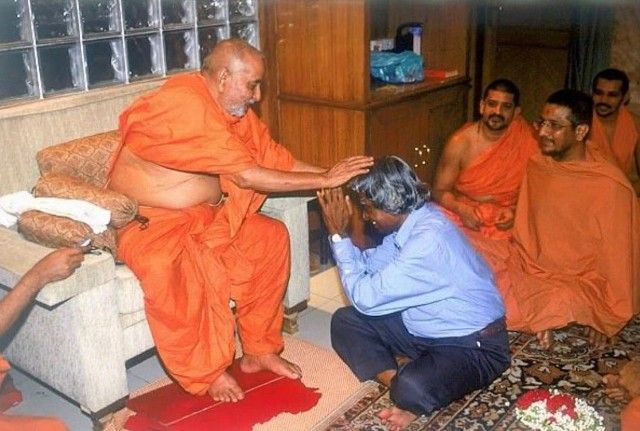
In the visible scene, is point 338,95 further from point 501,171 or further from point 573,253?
point 573,253

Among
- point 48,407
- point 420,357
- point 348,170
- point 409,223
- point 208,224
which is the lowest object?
point 48,407

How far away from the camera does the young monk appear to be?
3.88m

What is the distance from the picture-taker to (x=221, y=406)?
106 inches

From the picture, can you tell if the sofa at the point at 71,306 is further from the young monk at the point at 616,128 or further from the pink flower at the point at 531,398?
the young monk at the point at 616,128

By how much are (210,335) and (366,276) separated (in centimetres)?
66

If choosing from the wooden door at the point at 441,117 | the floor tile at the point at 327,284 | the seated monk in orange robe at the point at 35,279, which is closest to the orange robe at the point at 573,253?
the floor tile at the point at 327,284

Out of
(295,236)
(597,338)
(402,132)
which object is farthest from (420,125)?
(597,338)

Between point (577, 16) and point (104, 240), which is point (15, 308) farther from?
point (577, 16)

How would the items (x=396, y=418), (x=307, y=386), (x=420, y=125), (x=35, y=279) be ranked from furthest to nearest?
(x=420, y=125)
(x=307, y=386)
(x=396, y=418)
(x=35, y=279)

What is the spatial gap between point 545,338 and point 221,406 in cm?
145

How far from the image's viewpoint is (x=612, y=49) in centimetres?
561

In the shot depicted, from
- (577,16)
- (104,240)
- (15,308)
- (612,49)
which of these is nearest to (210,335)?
(104,240)

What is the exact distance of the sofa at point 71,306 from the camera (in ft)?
7.75

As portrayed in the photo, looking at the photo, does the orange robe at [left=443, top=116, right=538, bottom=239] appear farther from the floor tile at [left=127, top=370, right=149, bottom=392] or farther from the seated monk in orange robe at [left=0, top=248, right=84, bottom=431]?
the seated monk in orange robe at [left=0, top=248, right=84, bottom=431]
